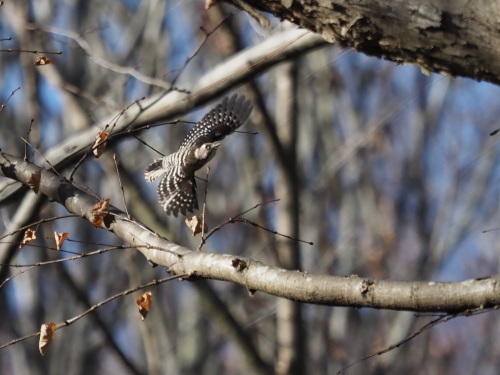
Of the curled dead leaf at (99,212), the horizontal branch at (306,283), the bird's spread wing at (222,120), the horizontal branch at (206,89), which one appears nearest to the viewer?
the horizontal branch at (306,283)

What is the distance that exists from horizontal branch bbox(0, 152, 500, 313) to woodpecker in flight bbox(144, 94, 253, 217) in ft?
2.51

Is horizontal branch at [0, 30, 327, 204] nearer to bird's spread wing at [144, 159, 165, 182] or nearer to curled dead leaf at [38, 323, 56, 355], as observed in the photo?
bird's spread wing at [144, 159, 165, 182]

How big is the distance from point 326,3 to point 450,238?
608 cm

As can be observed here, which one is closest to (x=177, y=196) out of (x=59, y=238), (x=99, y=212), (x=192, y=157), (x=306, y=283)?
(x=192, y=157)

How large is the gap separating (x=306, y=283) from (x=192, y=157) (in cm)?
130

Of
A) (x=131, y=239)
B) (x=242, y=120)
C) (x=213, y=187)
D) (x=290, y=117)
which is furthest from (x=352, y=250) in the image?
(x=131, y=239)

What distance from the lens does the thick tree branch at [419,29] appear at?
2.34 m

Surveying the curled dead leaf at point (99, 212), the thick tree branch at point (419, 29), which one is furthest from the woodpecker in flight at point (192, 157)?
the thick tree branch at point (419, 29)

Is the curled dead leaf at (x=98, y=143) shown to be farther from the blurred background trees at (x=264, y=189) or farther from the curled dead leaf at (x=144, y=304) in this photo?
the blurred background trees at (x=264, y=189)

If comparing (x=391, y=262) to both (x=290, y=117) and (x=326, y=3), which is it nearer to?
(x=290, y=117)

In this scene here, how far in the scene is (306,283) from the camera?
2.29 m

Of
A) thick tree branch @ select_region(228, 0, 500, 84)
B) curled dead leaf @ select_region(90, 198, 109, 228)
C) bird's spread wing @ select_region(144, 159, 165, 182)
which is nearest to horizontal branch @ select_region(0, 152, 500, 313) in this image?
curled dead leaf @ select_region(90, 198, 109, 228)

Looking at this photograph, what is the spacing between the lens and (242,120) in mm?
3975

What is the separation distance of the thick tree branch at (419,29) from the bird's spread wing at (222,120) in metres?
1.17
